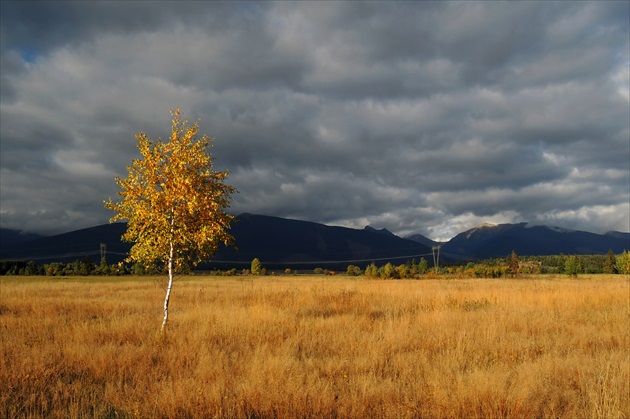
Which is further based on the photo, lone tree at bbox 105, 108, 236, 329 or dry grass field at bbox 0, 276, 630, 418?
lone tree at bbox 105, 108, 236, 329

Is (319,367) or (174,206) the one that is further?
(174,206)

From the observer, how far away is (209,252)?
1349 cm

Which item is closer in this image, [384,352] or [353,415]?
[353,415]

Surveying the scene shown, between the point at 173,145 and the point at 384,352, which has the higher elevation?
the point at 173,145

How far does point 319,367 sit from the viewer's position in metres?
8.41

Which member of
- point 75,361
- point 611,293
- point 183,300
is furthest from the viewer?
point 183,300

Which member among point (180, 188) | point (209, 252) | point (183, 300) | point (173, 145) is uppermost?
point (173, 145)

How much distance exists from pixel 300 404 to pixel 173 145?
9.99 metres

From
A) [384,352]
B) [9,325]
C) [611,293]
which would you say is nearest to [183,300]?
[9,325]

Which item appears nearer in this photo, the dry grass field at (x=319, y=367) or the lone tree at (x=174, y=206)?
the dry grass field at (x=319, y=367)

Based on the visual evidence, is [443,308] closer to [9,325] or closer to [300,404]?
[300,404]

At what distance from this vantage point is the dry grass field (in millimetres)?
6098

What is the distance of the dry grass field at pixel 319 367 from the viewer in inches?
240

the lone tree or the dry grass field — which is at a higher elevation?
the lone tree
